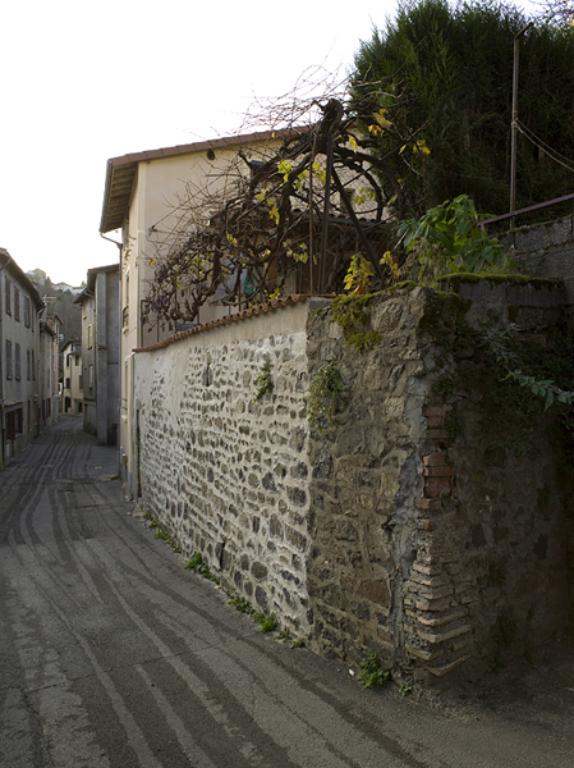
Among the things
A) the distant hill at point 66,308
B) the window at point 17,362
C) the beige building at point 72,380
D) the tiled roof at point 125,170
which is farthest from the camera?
the distant hill at point 66,308

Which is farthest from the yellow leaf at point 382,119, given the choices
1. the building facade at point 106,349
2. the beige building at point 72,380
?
the beige building at point 72,380

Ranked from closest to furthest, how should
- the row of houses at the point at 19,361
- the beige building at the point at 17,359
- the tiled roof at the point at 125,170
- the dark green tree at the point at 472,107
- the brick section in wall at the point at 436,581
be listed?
the brick section in wall at the point at 436,581 → the dark green tree at the point at 472,107 → the tiled roof at the point at 125,170 → the beige building at the point at 17,359 → the row of houses at the point at 19,361

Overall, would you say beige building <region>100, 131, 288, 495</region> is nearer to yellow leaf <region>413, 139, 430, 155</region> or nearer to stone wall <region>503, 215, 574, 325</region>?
yellow leaf <region>413, 139, 430, 155</region>

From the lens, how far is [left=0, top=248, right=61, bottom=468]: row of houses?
19719 mm

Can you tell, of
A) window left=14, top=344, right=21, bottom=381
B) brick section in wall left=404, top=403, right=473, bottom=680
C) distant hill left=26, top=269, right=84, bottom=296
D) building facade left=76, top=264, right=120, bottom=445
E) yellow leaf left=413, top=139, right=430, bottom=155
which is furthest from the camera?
distant hill left=26, top=269, right=84, bottom=296

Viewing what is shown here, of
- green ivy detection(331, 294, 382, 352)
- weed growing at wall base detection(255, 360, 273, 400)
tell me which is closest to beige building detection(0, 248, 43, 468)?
weed growing at wall base detection(255, 360, 273, 400)

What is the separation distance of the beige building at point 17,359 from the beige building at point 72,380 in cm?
1263

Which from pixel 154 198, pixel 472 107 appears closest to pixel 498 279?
pixel 472 107

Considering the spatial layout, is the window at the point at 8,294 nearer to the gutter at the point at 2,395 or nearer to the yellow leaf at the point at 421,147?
the gutter at the point at 2,395

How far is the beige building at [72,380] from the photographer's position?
41.7 metres

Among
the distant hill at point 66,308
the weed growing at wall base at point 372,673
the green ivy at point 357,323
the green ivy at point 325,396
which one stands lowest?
the weed growing at wall base at point 372,673

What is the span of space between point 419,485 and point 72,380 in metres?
45.5

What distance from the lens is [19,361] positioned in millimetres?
23000

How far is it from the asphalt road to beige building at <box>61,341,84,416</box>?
35667mm
